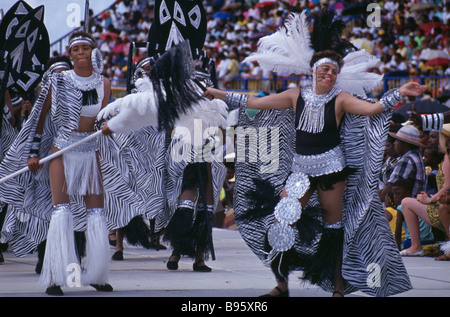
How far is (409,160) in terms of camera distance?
8727mm

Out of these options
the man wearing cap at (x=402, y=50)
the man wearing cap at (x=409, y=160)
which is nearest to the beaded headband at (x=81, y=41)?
the man wearing cap at (x=409, y=160)

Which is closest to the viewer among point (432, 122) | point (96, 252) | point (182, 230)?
point (432, 122)

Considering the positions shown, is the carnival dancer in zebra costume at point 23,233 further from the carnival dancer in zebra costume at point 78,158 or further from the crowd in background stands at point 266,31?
the crowd in background stands at point 266,31

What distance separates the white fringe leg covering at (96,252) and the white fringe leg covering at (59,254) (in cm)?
11

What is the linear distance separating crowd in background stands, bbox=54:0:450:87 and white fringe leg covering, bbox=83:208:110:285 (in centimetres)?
588

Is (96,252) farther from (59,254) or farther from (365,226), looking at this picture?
(365,226)

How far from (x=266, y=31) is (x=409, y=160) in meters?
12.5

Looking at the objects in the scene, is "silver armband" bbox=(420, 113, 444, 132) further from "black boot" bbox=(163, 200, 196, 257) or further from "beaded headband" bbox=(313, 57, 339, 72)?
"black boot" bbox=(163, 200, 196, 257)

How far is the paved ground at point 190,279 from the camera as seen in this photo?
5.95m

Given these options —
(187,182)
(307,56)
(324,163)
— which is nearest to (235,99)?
(307,56)

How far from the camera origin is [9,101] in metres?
8.55
